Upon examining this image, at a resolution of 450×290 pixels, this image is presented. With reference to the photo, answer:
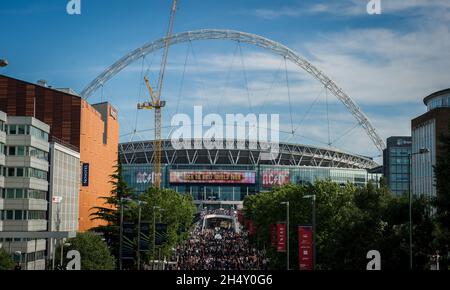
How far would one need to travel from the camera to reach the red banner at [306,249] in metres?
57.5

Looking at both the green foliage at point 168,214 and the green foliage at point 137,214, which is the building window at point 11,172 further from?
the green foliage at point 168,214

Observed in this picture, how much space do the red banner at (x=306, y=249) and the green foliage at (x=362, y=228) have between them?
23.1 ft

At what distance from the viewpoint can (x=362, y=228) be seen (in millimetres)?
66312

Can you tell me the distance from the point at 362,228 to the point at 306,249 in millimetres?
10574

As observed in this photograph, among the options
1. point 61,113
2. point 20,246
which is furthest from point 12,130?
point 61,113

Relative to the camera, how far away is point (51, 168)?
112938mm

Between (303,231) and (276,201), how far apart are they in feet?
162

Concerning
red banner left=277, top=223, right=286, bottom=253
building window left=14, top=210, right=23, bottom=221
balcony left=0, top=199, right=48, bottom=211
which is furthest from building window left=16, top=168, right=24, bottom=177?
red banner left=277, top=223, right=286, bottom=253

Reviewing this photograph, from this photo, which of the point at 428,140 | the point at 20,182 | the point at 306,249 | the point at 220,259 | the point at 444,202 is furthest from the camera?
the point at 428,140

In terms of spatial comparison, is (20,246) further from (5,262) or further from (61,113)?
(61,113)

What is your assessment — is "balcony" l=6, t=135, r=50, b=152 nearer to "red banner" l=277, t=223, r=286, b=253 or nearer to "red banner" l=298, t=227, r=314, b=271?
"red banner" l=277, t=223, r=286, b=253

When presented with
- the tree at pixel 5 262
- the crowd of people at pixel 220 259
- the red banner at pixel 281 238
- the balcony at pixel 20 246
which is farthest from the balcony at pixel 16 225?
the red banner at pixel 281 238

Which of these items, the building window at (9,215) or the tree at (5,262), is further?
the building window at (9,215)
